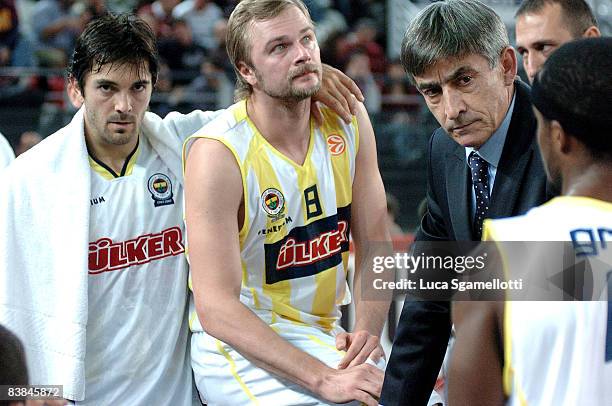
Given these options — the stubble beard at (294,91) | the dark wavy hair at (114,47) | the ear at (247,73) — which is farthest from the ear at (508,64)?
the dark wavy hair at (114,47)

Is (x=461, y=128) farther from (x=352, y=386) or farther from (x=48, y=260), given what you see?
(x=48, y=260)

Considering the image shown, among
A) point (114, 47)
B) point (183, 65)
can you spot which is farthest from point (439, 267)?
point (183, 65)

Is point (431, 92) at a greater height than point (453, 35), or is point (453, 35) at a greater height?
point (453, 35)

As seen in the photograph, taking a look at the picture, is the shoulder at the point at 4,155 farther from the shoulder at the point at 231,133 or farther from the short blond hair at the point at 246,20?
the short blond hair at the point at 246,20

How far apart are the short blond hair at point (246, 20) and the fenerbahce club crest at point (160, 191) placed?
54 cm

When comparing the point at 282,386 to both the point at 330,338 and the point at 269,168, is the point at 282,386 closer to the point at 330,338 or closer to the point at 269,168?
the point at 330,338

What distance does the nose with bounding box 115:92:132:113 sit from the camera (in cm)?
400

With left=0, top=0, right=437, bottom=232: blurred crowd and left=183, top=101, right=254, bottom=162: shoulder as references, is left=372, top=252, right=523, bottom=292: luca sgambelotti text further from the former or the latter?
left=0, top=0, right=437, bottom=232: blurred crowd

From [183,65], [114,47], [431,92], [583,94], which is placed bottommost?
[583,94]

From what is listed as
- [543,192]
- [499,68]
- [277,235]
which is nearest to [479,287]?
[543,192]

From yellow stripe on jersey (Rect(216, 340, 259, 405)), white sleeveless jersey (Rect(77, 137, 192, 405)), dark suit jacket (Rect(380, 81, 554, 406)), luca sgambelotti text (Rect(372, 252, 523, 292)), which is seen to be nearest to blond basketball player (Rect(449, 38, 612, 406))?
luca sgambelotti text (Rect(372, 252, 523, 292))

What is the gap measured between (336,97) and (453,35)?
0.78 meters

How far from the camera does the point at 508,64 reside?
134 inches

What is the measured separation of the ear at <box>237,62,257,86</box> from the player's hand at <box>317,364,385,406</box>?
116cm
